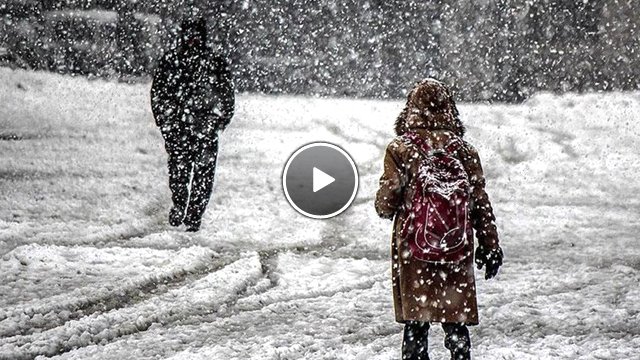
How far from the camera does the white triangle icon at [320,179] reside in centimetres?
734

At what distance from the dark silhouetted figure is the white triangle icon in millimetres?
1077

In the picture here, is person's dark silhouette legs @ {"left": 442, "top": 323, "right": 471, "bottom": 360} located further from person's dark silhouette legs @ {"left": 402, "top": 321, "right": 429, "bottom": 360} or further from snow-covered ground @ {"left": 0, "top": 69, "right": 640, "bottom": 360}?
snow-covered ground @ {"left": 0, "top": 69, "right": 640, "bottom": 360}

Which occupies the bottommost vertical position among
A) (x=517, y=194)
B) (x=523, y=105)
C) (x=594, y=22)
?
(x=517, y=194)

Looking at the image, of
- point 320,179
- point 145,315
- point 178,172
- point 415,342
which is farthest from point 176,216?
point 415,342

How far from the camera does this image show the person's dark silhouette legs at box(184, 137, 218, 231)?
720cm

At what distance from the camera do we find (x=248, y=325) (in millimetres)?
4789

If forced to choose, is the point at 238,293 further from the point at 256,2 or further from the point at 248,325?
the point at 256,2

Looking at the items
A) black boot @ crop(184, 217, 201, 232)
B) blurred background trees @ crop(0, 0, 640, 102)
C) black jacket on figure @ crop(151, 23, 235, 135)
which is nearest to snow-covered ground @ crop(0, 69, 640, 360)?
black boot @ crop(184, 217, 201, 232)

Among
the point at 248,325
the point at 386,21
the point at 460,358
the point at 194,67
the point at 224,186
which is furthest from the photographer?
the point at 386,21

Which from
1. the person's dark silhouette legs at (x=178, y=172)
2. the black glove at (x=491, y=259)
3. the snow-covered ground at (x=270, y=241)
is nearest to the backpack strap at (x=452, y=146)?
the black glove at (x=491, y=259)

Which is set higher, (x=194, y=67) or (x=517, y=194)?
(x=194, y=67)

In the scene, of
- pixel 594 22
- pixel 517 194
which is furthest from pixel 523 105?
pixel 517 194

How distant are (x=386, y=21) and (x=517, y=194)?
20.4 ft
